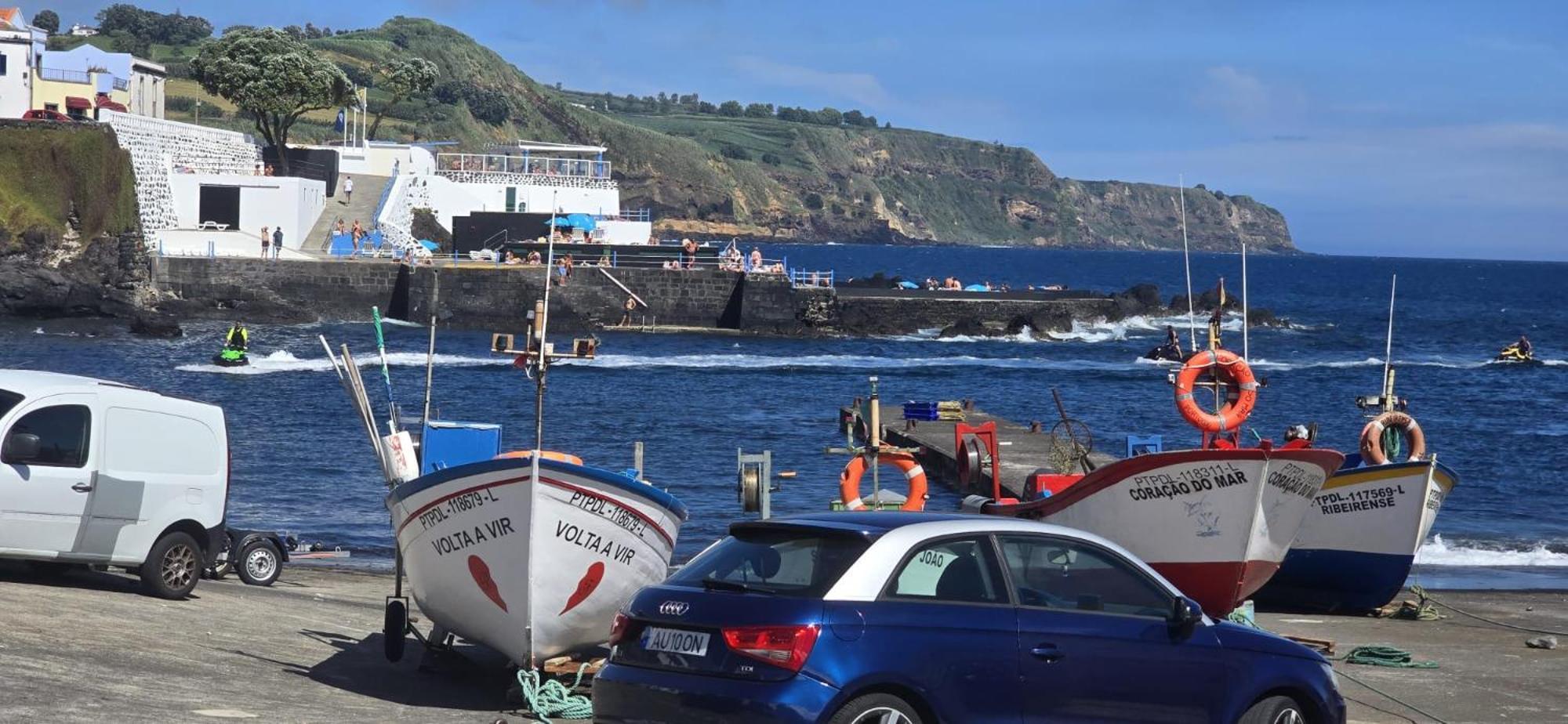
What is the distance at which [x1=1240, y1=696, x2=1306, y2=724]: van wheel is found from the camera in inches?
369

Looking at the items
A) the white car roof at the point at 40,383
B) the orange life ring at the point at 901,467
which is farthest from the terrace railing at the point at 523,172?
the white car roof at the point at 40,383

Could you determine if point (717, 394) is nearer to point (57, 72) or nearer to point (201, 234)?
point (201, 234)

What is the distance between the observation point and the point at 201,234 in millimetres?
68625

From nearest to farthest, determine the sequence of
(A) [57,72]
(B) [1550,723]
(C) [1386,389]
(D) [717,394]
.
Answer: (B) [1550,723], (C) [1386,389], (D) [717,394], (A) [57,72]

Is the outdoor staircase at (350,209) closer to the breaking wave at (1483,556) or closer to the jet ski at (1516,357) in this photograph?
the jet ski at (1516,357)

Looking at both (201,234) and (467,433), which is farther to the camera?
(201,234)

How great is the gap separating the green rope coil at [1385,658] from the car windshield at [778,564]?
24.2 ft

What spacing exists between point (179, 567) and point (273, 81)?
77.5 metres

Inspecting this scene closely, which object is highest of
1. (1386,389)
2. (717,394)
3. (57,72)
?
(57,72)

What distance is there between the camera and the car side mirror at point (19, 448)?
1301 cm

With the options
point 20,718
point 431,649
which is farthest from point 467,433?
point 20,718

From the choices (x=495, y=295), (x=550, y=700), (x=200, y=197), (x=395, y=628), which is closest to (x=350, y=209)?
(x=200, y=197)

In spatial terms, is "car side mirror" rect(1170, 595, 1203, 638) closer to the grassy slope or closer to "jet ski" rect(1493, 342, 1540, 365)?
the grassy slope

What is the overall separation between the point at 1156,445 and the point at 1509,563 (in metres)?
5.06
